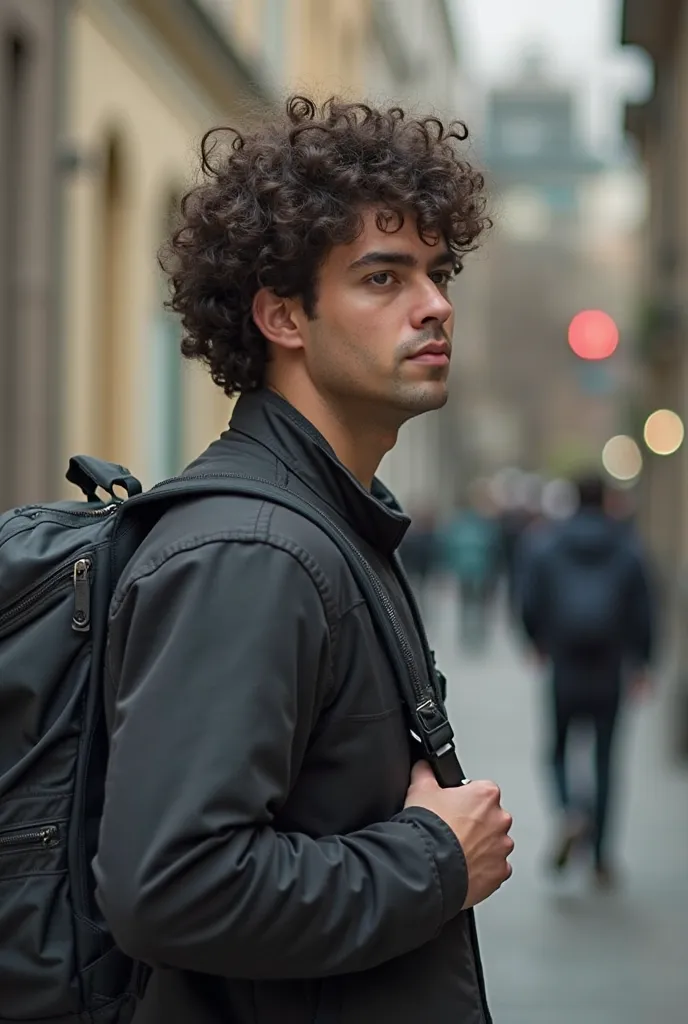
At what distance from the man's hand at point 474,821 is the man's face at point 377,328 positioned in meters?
0.52

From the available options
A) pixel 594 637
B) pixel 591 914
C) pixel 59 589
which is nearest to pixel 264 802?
pixel 59 589

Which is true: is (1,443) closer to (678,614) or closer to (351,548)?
(678,614)

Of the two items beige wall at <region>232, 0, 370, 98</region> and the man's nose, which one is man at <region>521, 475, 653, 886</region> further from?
beige wall at <region>232, 0, 370, 98</region>

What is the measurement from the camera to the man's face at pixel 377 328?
93.1 inches

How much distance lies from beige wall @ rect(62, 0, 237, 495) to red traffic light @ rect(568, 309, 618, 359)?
5.70 metres

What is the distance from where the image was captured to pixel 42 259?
9750 millimetres

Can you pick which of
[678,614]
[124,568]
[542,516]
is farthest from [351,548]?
[542,516]

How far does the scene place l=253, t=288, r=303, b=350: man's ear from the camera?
2422mm

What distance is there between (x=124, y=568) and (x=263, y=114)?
993 millimetres

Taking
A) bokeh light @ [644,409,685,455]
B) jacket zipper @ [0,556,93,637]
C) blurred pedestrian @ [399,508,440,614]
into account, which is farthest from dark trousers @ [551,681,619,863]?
blurred pedestrian @ [399,508,440,614]

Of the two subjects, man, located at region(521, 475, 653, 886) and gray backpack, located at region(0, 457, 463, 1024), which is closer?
gray backpack, located at region(0, 457, 463, 1024)

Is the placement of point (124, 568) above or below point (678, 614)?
above

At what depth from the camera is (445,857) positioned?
209 centimetres

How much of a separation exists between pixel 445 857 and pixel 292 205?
91 cm
